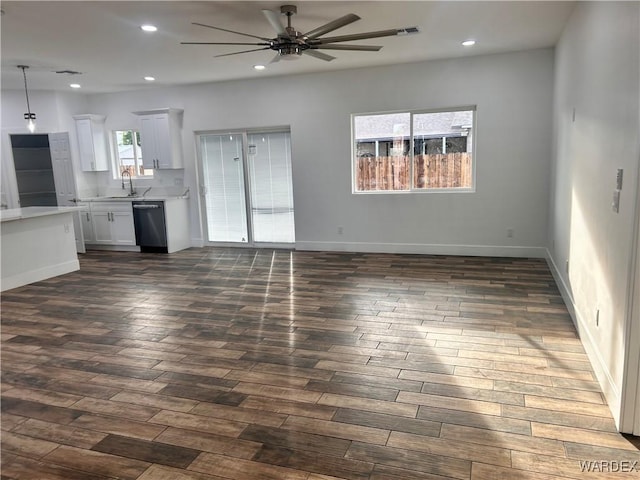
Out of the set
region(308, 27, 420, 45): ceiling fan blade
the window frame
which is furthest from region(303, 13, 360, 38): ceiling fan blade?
the window frame

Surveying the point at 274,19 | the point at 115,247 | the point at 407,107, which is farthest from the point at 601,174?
the point at 115,247

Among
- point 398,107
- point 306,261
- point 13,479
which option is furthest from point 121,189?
point 13,479

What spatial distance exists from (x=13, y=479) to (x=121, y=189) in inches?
273

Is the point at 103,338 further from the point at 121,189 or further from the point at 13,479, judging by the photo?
the point at 121,189

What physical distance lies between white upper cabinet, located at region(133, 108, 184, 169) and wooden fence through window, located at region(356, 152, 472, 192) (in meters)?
3.21

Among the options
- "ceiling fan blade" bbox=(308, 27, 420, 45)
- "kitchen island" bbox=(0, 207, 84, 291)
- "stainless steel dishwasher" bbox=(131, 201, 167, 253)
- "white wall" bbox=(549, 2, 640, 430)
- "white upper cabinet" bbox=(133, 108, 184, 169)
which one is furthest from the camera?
"white upper cabinet" bbox=(133, 108, 184, 169)

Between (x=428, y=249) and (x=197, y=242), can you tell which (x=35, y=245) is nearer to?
(x=197, y=242)

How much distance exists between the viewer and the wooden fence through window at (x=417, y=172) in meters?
6.38

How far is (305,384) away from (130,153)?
6.87 metres

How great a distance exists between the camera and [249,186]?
7578mm

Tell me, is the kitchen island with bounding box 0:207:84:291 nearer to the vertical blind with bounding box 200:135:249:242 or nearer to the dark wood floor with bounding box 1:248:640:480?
the dark wood floor with bounding box 1:248:640:480

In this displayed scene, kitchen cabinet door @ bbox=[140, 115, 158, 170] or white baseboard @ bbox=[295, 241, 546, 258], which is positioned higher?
kitchen cabinet door @ bbox=[140, 115, 158, 170]

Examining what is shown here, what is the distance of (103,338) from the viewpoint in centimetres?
388

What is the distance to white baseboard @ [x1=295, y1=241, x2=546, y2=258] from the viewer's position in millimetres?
6172
